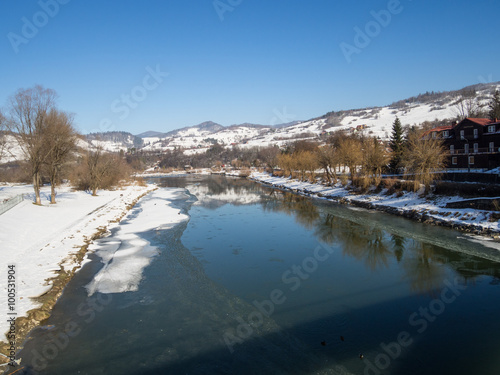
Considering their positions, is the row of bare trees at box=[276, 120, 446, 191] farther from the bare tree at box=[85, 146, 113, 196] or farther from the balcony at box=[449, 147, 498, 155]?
the bare tree at box=[85, 146, 113, 196]

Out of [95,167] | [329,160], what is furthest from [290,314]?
[95,167]

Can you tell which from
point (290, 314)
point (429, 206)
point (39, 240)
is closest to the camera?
point (290, 314)

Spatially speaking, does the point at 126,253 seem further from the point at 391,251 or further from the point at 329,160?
the point at 329,160

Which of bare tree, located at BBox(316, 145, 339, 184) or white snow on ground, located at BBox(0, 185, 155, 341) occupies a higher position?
bare tree, located at BBox(316, 145, 339, 184)

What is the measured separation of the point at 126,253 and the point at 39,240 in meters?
5.10

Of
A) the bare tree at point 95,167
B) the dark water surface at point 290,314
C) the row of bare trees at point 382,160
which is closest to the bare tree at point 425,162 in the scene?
the row of bare trees at point 382,160

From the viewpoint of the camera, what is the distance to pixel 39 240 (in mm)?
16469

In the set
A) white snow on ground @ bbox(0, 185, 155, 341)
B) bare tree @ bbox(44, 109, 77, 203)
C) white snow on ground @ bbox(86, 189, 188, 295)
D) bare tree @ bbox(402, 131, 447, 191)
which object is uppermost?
bare tree @ bbox(44, 109, 77, 203)

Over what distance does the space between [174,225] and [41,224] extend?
838 centimetres

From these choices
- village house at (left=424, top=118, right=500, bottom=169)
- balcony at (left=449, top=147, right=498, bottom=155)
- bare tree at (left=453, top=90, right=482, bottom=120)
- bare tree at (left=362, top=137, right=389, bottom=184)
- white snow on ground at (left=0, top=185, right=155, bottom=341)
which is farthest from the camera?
bare tree at (left=453, top=90, right=482, bottom=120)

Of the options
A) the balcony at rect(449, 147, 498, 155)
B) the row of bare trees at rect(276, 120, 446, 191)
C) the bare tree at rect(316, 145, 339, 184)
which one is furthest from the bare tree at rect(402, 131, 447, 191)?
the bare tree at rect(316, 145, 339, 184)

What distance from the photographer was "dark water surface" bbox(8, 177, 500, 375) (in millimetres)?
7059

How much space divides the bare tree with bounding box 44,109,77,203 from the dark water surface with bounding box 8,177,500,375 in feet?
58.7

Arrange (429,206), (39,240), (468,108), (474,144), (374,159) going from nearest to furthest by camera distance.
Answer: (39,240) < (429,206) < (374,159) < (474,144) < (468,108)
